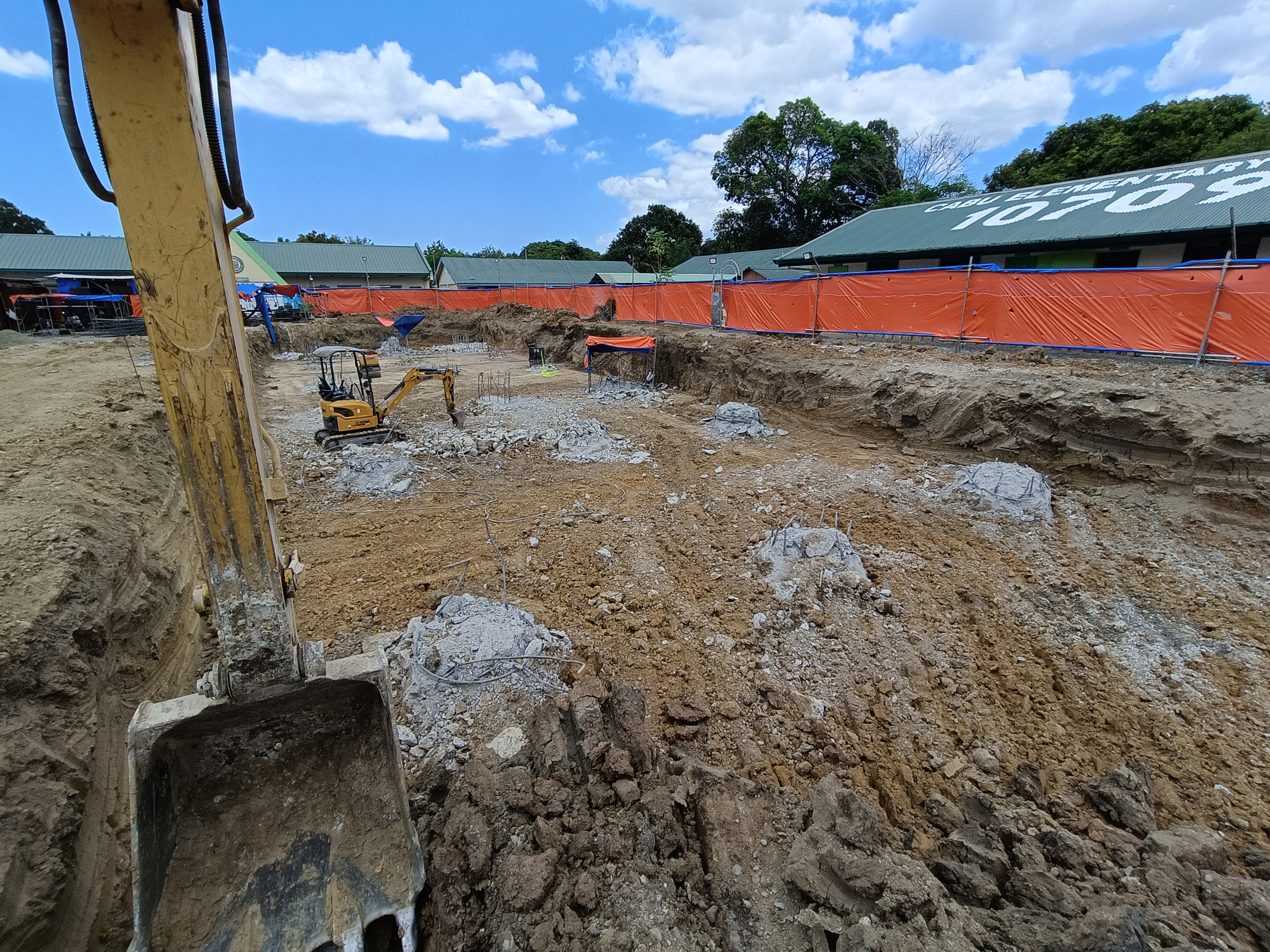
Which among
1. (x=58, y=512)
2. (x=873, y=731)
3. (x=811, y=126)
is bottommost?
(x=873, y=731)

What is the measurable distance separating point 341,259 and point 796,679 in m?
59.6

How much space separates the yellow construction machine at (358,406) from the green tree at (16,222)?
87399 millimetres

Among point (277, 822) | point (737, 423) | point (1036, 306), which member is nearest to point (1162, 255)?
point (1036, 306)

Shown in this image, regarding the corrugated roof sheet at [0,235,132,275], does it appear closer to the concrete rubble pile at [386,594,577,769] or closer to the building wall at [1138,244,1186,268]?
the concrete rubble pile at [386,594,577,769]

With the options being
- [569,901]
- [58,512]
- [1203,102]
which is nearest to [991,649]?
[569,901]

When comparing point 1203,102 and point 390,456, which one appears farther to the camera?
point 1203,102

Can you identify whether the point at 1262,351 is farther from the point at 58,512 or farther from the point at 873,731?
the point at 58,512

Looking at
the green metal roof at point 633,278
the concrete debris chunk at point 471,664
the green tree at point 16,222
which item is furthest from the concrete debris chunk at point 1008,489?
the green tree at point 16,222

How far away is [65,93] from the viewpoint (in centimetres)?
190

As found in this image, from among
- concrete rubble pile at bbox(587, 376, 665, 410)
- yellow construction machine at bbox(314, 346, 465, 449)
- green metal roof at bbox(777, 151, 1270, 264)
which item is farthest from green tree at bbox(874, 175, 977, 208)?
yellow construction machine at bbox(314, 346, 465, 449)

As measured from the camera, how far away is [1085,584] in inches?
239

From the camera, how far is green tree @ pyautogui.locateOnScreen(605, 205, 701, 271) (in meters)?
63.3

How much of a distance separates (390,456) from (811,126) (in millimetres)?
53921

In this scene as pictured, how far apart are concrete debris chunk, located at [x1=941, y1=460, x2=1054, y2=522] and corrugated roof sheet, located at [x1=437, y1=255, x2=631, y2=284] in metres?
49.4
